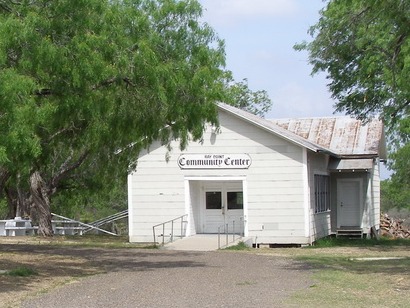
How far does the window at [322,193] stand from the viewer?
31078 mm

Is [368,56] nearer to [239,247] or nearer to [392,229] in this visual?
[239,247]

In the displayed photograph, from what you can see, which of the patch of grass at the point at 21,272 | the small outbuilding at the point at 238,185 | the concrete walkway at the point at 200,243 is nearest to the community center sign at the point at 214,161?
the small outbuilding at the point at 238,185

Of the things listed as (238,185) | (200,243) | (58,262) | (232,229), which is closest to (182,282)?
(58,262)

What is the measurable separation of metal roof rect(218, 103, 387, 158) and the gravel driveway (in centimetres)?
1112

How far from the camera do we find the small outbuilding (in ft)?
94.6

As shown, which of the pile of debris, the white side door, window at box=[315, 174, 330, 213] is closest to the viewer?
window at box=[315, 174, 330, 213]

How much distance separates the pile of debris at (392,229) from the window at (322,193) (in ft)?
28.3

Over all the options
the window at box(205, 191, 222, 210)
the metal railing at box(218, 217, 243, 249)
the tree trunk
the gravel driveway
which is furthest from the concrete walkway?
the tree trunk

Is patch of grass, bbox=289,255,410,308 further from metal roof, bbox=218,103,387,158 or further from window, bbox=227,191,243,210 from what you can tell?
metal roof, bbox=218,103,387,158

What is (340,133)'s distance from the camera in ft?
114

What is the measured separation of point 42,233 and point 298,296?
69.4 ft

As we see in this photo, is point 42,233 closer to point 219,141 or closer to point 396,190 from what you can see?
point 219,141

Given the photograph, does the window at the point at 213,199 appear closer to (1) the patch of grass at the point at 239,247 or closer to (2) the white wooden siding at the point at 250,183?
(2) the white wooden siding at the point at 250,183

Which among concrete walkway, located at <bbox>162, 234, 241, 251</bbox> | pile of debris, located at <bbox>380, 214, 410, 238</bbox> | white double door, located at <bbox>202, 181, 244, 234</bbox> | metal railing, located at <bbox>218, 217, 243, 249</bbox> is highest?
white double door, located at <bbox>202, 181, 244, 234</bbox>
